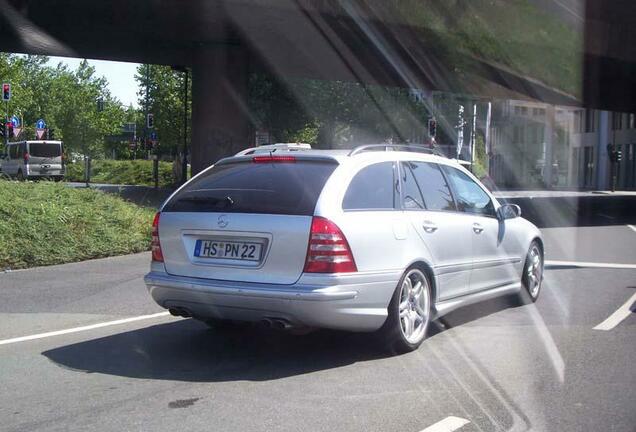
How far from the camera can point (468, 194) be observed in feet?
26.5

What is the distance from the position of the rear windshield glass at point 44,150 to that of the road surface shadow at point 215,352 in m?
40.0

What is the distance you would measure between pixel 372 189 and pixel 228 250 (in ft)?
4.16

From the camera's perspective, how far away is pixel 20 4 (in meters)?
21.6

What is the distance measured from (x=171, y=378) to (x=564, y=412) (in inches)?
107

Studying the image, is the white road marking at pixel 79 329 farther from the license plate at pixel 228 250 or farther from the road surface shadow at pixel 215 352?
the license plate at pixel 228 250

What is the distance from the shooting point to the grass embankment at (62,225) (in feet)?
41.7

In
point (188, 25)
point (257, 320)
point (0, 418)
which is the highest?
point (188, 25)

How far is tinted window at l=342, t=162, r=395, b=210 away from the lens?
651 cm

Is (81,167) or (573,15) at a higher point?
(573,15)

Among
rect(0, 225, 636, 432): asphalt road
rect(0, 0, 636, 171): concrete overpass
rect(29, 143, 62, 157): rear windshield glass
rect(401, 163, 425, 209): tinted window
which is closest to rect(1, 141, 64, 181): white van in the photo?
rect(29, 143, 62, 157): rear windshield glass

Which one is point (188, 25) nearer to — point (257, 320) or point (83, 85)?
point (257, 320)

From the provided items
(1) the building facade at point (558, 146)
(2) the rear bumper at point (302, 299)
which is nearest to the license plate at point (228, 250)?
(2) the rear bumper at point (302, 299)

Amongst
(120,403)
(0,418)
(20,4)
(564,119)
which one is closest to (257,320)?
(120,403)

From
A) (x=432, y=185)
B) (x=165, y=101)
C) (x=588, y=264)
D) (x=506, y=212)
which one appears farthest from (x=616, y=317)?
(x=165, y=101)
